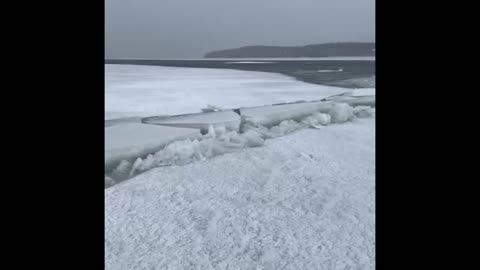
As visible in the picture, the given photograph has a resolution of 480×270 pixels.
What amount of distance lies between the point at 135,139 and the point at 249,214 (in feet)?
5.46

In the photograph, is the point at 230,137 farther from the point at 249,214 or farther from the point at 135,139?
the point at 249,214

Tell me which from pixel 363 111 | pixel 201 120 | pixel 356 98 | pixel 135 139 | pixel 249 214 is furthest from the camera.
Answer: pixel 356 98

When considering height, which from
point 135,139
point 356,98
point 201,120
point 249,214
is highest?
point 356,98

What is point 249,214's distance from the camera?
212 cm

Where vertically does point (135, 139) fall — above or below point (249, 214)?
above

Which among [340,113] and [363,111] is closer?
[340,113]

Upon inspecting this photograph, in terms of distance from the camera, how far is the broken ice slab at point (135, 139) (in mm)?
3061

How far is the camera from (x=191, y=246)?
1817mm

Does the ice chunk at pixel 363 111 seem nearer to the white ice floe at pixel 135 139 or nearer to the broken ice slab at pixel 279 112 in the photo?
the broken ice slab at pixel 279 112

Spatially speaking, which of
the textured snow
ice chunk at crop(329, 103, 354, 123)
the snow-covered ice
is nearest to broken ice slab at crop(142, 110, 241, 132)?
the snow-covered ice

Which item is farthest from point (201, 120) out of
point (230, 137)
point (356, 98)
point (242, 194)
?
point (356, 98)

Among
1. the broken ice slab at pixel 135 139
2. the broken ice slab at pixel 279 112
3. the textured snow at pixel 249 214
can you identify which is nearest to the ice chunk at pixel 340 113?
the broken ice slab at pixel 279 112

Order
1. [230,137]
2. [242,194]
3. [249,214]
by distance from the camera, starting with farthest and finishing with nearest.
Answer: [230,137] < [242,194] < [249,214]
